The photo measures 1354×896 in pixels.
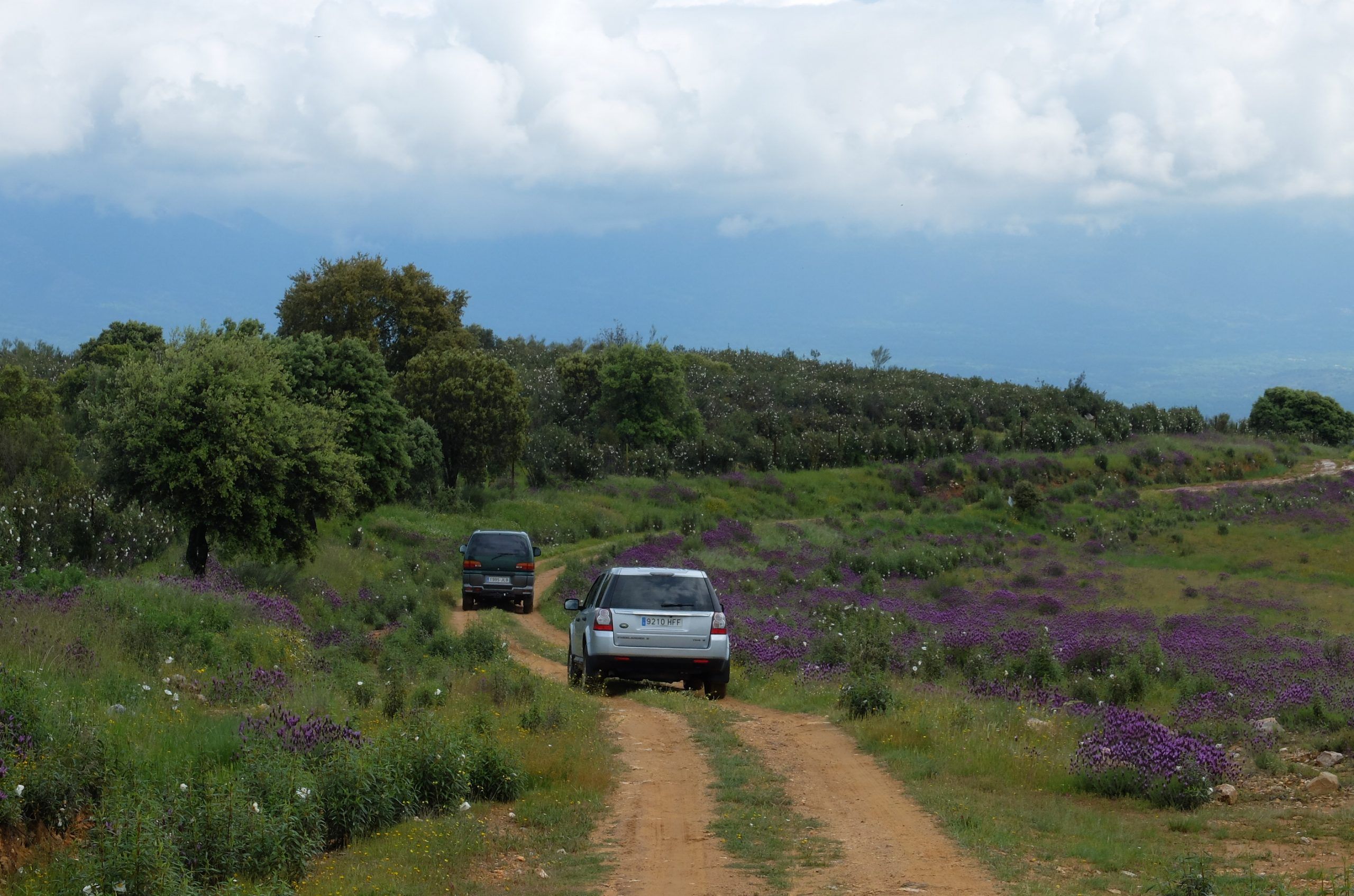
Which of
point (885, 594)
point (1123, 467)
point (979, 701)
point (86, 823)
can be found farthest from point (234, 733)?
point (1123, 467)

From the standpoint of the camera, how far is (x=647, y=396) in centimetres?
6538

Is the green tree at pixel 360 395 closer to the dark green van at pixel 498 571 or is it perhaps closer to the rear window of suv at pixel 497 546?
the rear window of suv at pixel 497 546

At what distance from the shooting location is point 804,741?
13688mm

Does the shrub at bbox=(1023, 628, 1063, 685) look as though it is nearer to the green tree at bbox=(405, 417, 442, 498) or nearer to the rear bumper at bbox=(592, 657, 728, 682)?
the rear bumper at bbox=(592, 657, 728, 682)

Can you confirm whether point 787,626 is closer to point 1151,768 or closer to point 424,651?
point 424,651

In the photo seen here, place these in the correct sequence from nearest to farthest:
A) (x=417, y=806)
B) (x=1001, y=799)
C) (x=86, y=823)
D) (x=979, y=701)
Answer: (x=86, y=823), (x=417, y=806), (x=1001, y=799), (x=979, y=701)

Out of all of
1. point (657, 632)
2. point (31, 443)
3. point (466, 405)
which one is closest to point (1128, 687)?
point (657, 632)

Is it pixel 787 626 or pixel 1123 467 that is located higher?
pixel 1123 467

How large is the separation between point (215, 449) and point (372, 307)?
143 feet

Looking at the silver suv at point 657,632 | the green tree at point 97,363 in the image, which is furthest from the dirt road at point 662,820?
the green tree at point 97,363

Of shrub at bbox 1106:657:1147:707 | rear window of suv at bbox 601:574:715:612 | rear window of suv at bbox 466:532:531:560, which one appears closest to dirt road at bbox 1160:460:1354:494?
rear window of suv at bbox 466:532:531:560

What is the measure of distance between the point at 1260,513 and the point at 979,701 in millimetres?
41341

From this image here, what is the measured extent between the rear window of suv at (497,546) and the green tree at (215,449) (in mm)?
6008

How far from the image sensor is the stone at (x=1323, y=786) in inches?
442
